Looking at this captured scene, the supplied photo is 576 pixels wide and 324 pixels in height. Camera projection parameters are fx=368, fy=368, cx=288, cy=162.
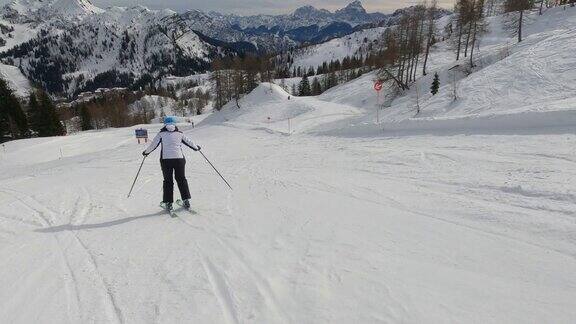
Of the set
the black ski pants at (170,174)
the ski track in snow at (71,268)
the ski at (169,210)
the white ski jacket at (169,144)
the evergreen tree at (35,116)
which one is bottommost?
the ski track in snow at (71,268)

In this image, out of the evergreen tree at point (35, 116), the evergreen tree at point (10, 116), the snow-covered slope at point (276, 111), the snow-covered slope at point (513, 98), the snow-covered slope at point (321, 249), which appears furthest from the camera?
the evergreen tree at point (35, 116)

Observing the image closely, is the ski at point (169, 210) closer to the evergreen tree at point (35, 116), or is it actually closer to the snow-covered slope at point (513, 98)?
the snow-covered slope at point (513, 98)

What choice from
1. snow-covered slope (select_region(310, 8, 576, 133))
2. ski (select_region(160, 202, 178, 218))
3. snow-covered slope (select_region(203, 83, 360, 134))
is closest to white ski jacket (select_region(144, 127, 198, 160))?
ski (select_region(160, 202, 178, 218))

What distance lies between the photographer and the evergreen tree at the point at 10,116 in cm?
5950

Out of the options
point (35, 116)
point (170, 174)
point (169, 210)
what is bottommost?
point (169, 210)

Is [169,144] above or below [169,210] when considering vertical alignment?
above

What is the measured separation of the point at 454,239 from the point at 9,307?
6029 millimetres

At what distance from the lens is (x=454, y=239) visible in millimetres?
5484

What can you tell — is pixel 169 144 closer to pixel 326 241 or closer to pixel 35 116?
pixel 326 241

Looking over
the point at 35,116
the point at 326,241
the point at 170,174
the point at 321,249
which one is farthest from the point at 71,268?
the point at 35,116

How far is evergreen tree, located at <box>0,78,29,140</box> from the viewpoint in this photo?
59500 mm

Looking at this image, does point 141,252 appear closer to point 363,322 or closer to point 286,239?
point 286,239

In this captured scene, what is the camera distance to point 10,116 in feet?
198

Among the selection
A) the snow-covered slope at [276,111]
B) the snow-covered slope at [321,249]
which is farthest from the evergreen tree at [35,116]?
the snow-covered slope at [321,249]
